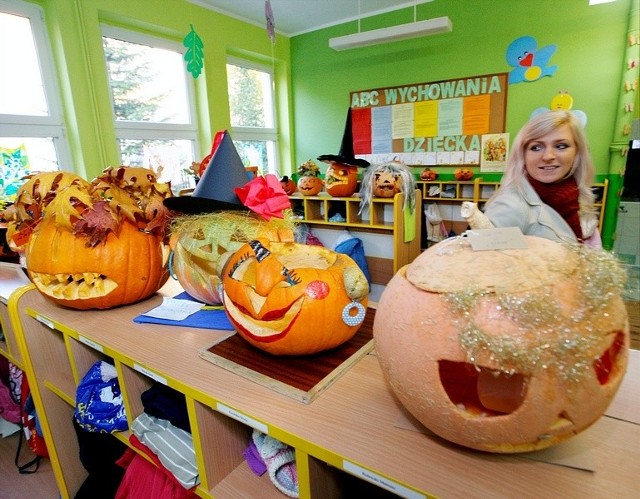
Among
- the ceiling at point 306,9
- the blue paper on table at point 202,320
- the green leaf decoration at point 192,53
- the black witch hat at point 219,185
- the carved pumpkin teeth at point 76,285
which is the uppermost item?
the ceiling at point 306,9

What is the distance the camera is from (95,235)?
1.11 m

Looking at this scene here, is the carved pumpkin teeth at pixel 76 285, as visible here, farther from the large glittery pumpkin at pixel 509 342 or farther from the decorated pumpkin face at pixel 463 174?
the decorated pumpkin face at pixel 463 174

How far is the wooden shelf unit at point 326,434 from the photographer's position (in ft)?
1.78

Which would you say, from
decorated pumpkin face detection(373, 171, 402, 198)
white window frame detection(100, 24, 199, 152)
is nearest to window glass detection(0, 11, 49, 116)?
white window frame detection(100, 24, 199, 152)

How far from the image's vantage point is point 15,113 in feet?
9.90

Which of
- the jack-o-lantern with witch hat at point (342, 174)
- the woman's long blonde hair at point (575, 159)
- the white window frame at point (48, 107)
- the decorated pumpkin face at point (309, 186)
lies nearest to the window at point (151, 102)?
the white window frame at point (48, 107)

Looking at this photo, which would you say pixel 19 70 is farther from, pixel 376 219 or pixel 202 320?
pixel 202 320

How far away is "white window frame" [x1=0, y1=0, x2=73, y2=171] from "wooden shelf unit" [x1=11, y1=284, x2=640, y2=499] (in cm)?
260

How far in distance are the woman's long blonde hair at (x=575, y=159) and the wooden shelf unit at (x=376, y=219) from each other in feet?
4.16

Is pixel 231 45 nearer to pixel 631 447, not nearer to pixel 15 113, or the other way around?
pixel 15 113

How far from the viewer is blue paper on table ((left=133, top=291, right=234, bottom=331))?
105 cm

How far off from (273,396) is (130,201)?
2.64 ft

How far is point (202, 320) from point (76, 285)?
1.39 feet

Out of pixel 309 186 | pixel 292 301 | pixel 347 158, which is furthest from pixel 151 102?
pixel 292 301
